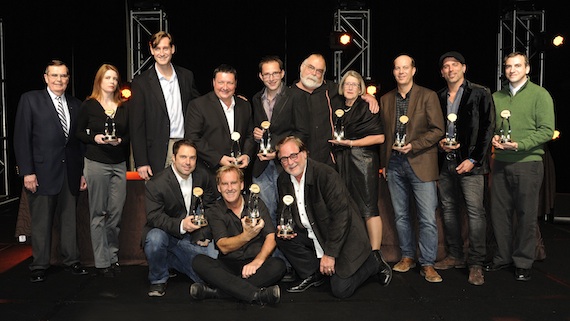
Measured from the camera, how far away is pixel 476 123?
4.04 m

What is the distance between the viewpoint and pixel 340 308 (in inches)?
141

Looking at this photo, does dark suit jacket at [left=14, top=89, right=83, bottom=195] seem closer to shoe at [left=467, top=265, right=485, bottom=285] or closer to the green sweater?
shoe at [left=467, top=265, right=485, bottom=285]

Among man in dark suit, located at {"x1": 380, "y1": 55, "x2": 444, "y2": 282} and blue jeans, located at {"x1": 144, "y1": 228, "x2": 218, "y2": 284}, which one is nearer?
blue jeans, located at {"x1": 144, "y1": 228, "x2": 218, "y2": 284}

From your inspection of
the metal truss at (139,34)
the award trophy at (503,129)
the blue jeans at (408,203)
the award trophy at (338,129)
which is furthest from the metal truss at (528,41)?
the metal truss at (139,34)

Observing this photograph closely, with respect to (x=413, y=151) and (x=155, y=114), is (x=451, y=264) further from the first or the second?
(x=155, y=114)

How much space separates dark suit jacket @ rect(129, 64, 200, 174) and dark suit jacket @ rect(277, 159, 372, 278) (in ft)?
3.23

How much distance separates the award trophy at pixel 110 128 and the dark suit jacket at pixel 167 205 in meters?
0.42

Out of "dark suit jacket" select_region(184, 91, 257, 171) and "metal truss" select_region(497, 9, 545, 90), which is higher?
"metal truss" select_region(497, 9, 545, 90)

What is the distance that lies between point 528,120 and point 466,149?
1.55 ft

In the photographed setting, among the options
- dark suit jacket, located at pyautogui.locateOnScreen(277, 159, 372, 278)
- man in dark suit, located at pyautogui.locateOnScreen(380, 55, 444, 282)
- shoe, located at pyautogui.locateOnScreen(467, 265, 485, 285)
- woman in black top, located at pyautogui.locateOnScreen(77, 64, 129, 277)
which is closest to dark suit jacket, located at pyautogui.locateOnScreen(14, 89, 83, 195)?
woman in black top, located at pyautogui.locateOnScreen(77, 64, 129, 277)

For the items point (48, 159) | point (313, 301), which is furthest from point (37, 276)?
point (313, 301)

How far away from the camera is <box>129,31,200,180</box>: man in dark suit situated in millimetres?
4180

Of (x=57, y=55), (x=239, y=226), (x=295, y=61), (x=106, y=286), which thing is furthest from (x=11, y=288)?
(x=295, y=61)

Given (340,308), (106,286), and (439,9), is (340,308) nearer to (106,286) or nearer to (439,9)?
(106,286)
